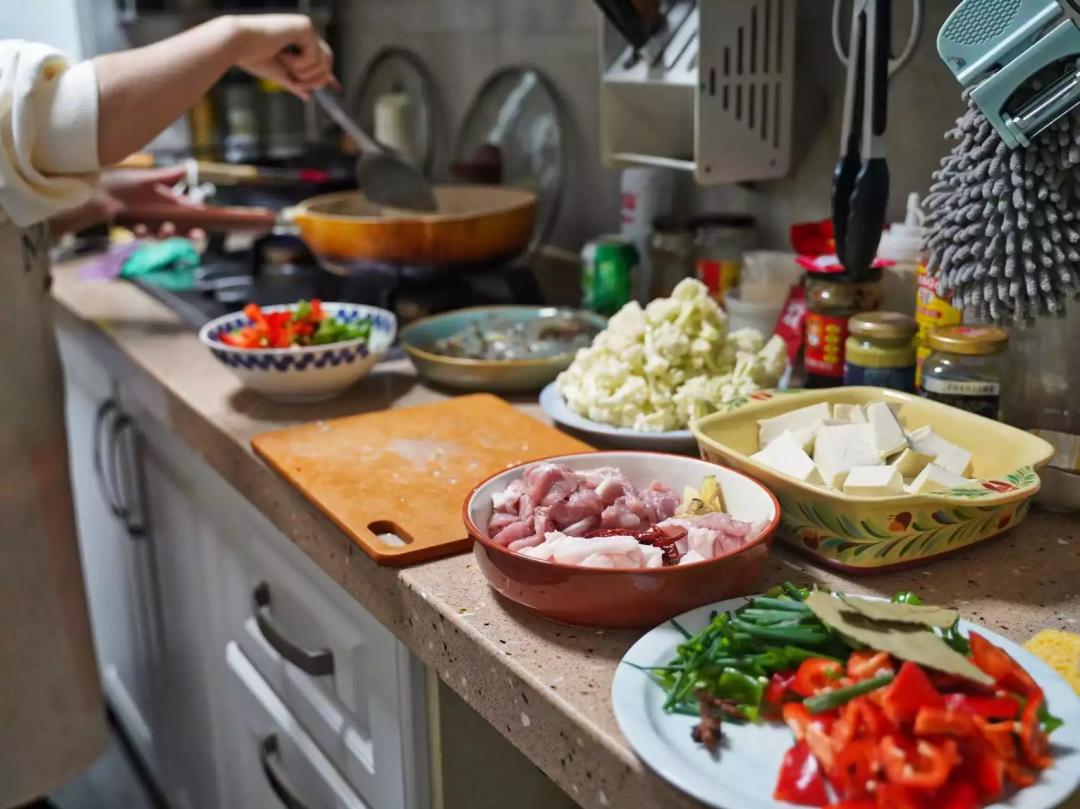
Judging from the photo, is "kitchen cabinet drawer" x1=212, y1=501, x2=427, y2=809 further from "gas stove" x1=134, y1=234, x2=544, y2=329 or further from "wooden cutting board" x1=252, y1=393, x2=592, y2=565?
"gas stove" x1=134, y1=234, x2=544, y2=329

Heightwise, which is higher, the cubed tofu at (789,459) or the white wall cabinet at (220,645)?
the cubed tofu at (789,459)

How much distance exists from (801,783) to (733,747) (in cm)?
5

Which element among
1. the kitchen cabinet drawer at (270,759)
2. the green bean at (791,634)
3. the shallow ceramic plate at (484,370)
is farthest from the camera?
the shallow ceramic plate at (484,370)

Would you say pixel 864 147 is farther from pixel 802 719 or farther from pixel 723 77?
pixel 802 719

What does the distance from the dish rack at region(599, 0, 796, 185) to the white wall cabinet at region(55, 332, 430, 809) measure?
660 millimetres

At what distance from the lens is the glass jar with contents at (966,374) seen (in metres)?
0.90

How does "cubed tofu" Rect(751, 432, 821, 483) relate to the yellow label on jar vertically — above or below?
below

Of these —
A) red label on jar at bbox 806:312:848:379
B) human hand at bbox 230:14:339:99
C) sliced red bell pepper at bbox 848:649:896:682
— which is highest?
human hand at bbox 230:14:339:99

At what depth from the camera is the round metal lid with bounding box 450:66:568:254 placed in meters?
1.80

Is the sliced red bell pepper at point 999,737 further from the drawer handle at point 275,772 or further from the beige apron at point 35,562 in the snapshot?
the beige apron at point 35,562

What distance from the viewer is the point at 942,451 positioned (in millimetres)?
845

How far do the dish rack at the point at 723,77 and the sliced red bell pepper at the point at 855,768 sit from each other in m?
0.84

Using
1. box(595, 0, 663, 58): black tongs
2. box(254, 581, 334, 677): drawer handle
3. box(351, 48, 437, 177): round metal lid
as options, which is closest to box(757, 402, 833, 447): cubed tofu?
box(254, 581, 334, 677): drawer handle

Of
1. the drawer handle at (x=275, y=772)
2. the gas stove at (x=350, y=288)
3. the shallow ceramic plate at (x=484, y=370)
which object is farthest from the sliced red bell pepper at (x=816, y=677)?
the gas stove at (x=350, y=288)
